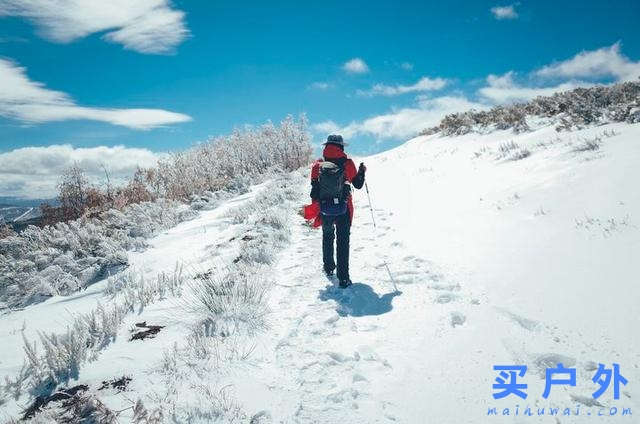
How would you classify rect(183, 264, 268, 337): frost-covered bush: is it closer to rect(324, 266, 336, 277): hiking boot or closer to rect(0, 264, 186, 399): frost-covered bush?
rect(0, 264, 186, 399): frost-covered bush

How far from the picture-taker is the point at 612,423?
8.43ft

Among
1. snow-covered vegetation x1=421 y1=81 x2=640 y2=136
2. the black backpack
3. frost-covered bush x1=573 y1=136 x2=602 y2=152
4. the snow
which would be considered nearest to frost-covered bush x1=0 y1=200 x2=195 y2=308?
the snow

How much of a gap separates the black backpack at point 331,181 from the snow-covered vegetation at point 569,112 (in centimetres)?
892

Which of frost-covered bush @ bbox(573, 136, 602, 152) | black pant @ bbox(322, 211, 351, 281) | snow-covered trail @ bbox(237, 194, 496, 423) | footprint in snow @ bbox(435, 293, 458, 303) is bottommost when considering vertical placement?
snow-covered trail @ bbox(237, 194, 496, 423)

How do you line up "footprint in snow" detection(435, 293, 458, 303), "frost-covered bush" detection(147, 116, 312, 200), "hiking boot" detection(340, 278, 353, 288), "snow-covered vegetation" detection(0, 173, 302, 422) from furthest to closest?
"frost-covered bush" detection(147, 116, 312, 200) → "hiking boot" detection(340, 278, 353, 288) → "footprint in snow" detection(435, 293, 458, 303) → "snow-covered vegetation" detection(0, 173, 302, 422)

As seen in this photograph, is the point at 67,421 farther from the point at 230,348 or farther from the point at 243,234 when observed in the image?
the point at 243,234

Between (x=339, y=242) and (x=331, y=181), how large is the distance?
942mm

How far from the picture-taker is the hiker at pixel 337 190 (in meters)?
5.56

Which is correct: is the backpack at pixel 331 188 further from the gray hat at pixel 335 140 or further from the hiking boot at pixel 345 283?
the hiking boot at pixel 345 283

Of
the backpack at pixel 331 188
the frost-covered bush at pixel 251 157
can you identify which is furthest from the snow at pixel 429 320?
the frost-covered bush at pixel 251 157

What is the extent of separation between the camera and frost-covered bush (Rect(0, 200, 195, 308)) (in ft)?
25.1

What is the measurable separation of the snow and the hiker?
50 centimetres

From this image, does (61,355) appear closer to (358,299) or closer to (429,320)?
(358,299)

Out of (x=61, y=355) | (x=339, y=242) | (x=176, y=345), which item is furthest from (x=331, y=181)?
(x=61, y=355)
